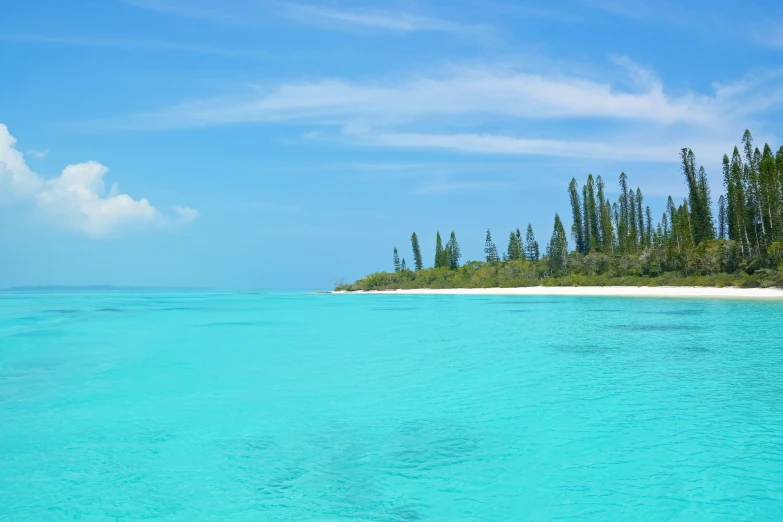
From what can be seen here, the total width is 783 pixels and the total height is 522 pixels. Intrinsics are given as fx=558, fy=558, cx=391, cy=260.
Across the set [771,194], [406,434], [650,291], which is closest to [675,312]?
[650,291]

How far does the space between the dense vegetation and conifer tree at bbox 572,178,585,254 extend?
173 mm

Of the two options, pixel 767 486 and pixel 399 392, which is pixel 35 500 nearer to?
pixel 399 392

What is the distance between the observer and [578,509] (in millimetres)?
7203

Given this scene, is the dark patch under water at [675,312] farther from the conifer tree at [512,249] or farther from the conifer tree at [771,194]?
the conifer tree at [512,249]

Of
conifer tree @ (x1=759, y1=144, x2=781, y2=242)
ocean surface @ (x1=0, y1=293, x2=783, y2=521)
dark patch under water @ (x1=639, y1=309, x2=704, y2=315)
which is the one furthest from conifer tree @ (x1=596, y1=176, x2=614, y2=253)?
ocean surface @ (x1=0, y1=293, x2=783, y2=521)

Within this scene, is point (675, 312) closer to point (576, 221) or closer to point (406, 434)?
point (406, 434)

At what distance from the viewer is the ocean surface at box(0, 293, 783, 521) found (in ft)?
24.6

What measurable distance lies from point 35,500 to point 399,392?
8.29 metres

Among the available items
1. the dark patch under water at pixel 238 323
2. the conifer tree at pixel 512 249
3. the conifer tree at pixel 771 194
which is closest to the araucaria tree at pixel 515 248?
the conifer tree at pixel 512 249

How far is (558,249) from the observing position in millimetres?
96750

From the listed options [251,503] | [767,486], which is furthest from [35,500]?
[767,486]

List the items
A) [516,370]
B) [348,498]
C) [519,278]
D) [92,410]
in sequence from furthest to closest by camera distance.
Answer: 1. [519,278]
2. [516,370]
3. [92,410]
4. [348,498]

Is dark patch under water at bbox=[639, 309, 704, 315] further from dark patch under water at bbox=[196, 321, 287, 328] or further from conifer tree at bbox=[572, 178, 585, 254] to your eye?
conifer tree at bbox=[572, 178, 585, 254]

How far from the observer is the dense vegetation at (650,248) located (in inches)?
2319
